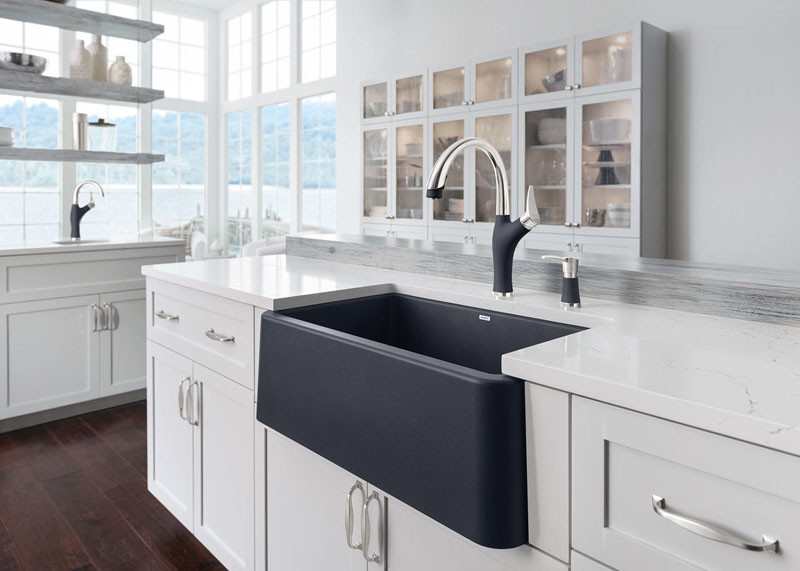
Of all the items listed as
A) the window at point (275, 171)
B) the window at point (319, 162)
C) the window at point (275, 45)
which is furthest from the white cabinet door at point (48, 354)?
the window at point (275, 45)

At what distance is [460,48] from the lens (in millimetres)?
4488

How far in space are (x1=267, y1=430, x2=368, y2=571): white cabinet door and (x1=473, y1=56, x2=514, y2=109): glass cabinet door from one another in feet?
9.60

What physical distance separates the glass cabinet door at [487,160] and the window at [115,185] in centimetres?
395

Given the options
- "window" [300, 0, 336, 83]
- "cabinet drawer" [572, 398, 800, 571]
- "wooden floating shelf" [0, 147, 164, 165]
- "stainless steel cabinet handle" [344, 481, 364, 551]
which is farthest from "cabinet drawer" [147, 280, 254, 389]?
"window" [300, 0, 336, 83]

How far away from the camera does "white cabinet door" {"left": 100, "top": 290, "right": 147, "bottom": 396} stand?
3.19 m

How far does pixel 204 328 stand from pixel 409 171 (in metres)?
2.95

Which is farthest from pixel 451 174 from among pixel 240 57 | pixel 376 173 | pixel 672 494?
pixel 240 57

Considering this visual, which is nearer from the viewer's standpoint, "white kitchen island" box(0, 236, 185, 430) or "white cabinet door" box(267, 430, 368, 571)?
"white cabinet door" box(267, 430, 368, 571)

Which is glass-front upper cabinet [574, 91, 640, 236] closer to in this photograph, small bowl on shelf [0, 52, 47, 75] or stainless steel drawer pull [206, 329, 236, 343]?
stainless steel drawer pull [206, 329, 236, 343]

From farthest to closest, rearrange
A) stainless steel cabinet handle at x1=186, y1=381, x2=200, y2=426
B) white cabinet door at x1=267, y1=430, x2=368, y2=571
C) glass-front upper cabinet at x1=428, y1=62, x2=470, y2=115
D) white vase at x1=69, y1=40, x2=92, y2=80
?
glass-front upper cabinet at x1=428, y1=62, x2=470, y2=115 < white vase at x1=69, y1=40, x2=92, y2=80 < stainless steel cabinet handle at x1=186, y1=381, x2=200, y2=426 < white cabinet door at x1=267, y1=430, x2=368, y2=571

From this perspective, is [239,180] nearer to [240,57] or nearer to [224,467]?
[240,57]

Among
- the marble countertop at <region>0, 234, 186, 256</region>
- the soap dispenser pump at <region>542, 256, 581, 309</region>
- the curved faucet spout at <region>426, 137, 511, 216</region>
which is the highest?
the curved faucet spout at <region>426, 137, 511, 216</region>

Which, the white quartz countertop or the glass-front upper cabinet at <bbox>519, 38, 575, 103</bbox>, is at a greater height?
the glass-front upper cabinet at <bbox>519, 38, 575, 103</bbox>

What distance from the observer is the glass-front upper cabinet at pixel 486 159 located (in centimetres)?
379
